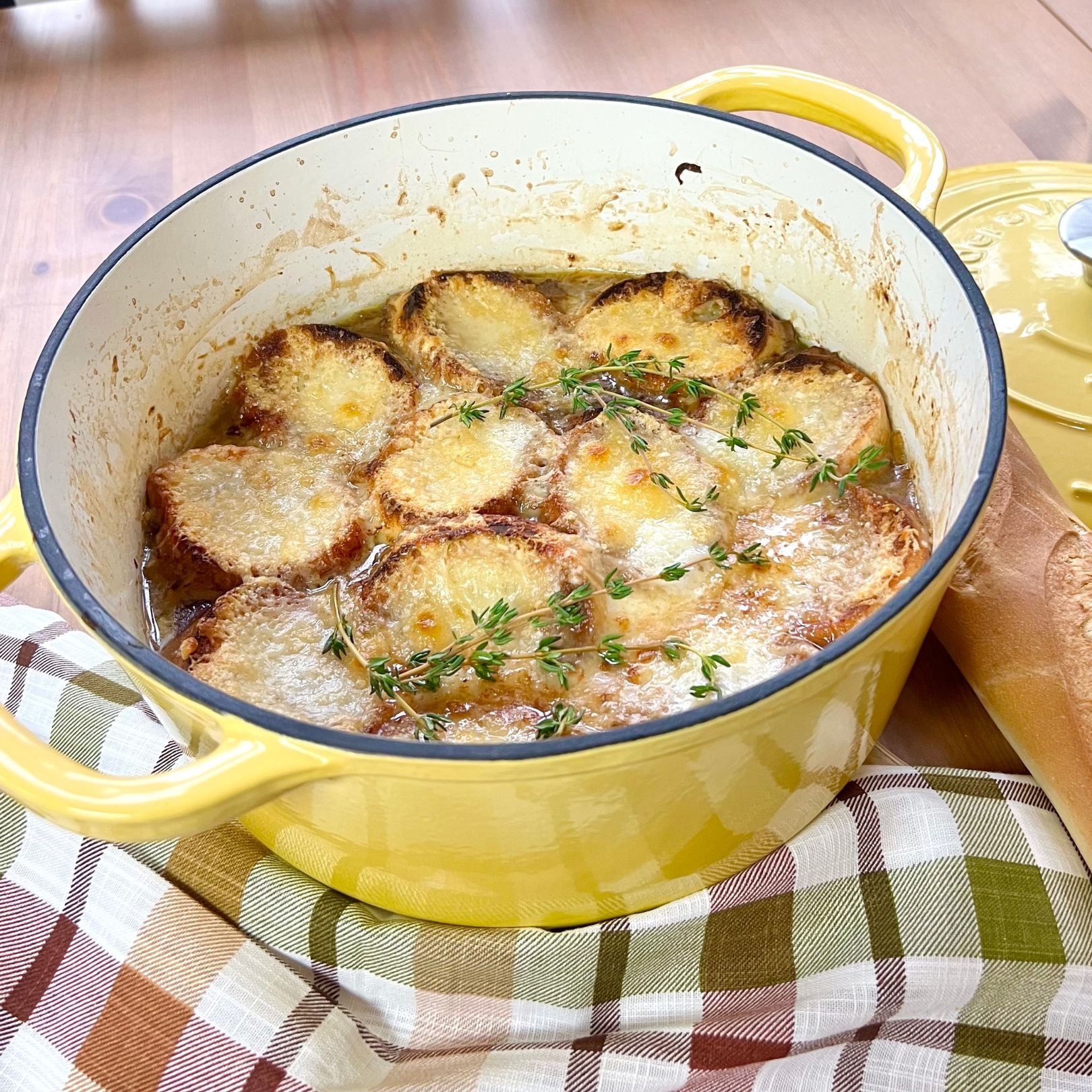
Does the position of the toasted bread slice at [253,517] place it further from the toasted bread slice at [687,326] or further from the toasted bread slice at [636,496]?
the toasted bread slice at [687,326]

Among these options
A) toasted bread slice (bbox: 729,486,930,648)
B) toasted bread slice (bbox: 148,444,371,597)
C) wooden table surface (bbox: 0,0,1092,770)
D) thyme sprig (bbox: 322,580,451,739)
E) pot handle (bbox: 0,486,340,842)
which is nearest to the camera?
pot handle (bbox: 0,486,340,842)

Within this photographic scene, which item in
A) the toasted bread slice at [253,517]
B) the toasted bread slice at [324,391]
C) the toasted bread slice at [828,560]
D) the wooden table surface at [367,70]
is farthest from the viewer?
the wooden table surface at [367,70]

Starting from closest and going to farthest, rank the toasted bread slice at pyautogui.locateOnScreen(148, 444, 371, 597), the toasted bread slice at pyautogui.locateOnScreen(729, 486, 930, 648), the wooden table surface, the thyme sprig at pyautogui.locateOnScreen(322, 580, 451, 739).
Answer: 1. the thyme sprig at pyautogui.locateOnScreen(322, 580, 451, 739)
2. the toasted bread slice at pyautogui.locateOnScreen(729, 486, 930, 648)
3. the toasted bread slice at pyautogui.locateOnScreen(148, 444, 371, 597)
4. the wooden table surface

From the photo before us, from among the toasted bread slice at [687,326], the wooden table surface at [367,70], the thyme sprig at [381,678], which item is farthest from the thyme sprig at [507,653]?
the wooden table surface at [367,70]

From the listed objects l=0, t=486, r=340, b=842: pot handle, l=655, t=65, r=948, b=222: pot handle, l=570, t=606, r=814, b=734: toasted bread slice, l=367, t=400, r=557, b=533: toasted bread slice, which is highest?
l=655, t=65, r=948, b=222: pot handle

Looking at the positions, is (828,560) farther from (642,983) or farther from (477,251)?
(477,251)

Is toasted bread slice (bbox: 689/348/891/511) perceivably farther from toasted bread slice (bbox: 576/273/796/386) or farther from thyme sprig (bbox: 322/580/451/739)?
thyme sprig (bbox: 322/580/451/739)

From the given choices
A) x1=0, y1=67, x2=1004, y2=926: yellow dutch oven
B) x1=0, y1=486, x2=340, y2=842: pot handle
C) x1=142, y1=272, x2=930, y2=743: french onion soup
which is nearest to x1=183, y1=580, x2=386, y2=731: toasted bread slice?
x1=142, y1=272, x2=930, y2=743: french onion soup

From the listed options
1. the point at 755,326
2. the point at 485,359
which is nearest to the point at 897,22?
the point at 755,326

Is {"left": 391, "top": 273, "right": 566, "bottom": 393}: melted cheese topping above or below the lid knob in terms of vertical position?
above

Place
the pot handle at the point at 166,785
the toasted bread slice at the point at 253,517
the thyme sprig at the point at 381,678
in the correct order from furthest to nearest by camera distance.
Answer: the toasted bread slice at the point at 253,517 < the thyme sprig at the point at 381,678 < the pot handle at the point at 166,785
